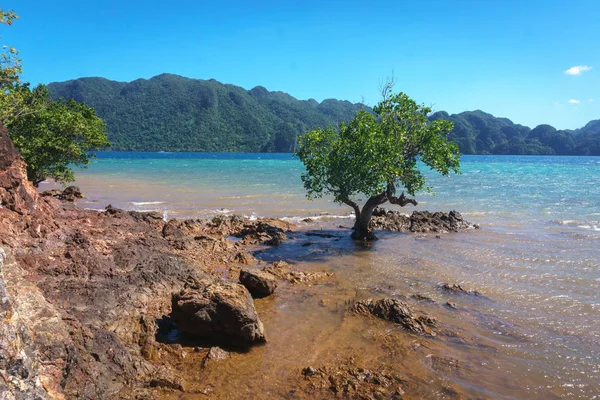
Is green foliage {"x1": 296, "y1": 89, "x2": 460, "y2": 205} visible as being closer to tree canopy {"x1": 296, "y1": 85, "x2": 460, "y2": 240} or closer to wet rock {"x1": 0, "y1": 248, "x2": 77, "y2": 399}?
tree canopy {"x1": 296, "y1": 85, "x2": 460, "y2": 240}

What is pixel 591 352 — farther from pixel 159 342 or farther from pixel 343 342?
pixel 159 342

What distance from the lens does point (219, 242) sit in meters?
16.3

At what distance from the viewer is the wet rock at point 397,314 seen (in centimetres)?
933

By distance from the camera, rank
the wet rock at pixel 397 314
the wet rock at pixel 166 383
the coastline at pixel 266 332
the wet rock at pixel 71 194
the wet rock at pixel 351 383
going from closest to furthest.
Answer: the coastline at pixel 266 332
the wet rock at pixel 166 383
the wet rock at pixel 351 383
the wet rock at pixel 397 314
the wet rock at pixel 71 194

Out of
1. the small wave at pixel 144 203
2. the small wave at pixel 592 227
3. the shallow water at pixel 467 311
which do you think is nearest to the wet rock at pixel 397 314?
the shallow water at pixel 467 311

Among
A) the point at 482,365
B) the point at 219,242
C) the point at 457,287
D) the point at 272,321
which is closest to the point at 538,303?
the point at 457,287

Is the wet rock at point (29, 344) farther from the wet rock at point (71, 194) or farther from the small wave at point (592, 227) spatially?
the small wave at point (592, 227)

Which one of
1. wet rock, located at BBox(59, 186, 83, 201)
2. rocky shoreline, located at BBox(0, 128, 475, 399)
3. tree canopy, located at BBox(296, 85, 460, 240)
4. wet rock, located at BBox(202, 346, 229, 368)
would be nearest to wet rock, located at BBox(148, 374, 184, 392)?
rocky shoreline, located at BBox(0, 128, 475, 399)

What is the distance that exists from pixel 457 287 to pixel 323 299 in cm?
467

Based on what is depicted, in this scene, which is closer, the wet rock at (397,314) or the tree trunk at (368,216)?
the wet rock at (397,314)

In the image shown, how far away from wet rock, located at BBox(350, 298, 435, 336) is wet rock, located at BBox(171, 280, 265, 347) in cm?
328

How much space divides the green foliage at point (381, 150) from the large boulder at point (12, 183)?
1280 cm

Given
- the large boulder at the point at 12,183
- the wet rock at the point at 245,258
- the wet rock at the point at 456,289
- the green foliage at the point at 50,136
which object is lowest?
the wet rock at the point at 456,289

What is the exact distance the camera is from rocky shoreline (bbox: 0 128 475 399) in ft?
16.8
